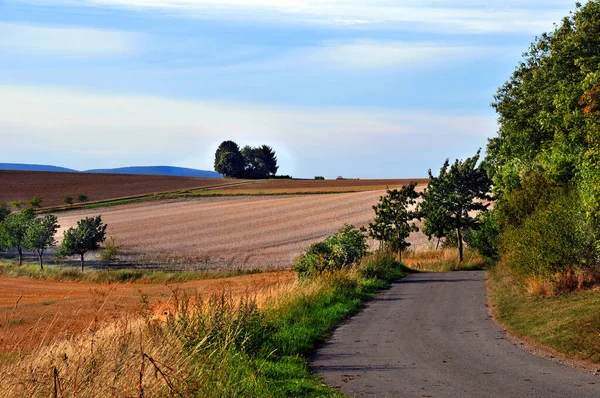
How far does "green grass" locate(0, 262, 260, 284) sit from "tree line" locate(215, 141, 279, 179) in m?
92.1

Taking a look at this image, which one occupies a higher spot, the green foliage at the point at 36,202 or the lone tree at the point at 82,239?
the green foliage at the point at 36,202

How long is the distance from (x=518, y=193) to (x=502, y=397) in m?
19.6

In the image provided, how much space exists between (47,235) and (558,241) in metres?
46.8

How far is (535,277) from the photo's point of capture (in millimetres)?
22297

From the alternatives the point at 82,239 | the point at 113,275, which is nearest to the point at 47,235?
the point at 82,239

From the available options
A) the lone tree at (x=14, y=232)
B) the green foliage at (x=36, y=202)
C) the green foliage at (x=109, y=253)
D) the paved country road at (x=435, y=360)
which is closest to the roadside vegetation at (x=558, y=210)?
the paved country road at (x=435, y=360)

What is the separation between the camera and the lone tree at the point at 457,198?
45.3 metres

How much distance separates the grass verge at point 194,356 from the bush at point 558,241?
6140mm

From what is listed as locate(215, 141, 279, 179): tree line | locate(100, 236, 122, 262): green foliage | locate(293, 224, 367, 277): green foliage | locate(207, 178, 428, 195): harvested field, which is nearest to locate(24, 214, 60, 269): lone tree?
locate(100, 236, 122, 262): green foliage

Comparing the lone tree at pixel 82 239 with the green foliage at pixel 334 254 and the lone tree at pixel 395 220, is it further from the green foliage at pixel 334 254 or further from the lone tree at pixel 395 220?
the green foliage at pixel 334 254

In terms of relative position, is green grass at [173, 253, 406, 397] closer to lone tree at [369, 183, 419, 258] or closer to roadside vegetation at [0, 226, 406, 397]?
roadside vegetation at [0, 226, 406, 397]

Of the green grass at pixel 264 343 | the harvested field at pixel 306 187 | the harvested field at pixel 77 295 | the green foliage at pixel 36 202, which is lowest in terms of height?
the harvested field at pixel 77 295

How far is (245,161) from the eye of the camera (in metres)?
157

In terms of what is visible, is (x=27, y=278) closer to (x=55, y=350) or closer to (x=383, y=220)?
(x=383, y=220)
